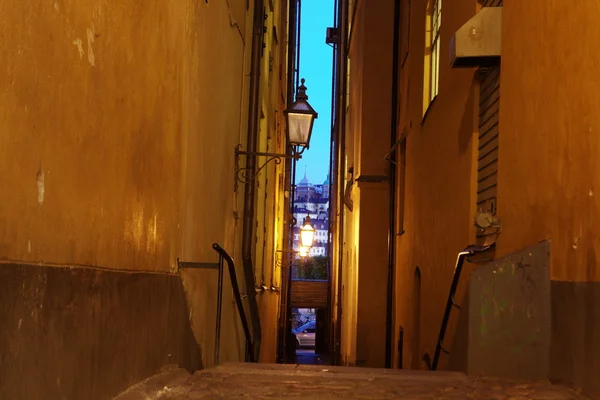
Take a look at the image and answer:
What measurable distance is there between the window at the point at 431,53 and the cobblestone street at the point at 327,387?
534 centimetres

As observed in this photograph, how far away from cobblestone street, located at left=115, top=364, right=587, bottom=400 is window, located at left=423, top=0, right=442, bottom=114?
17.5ft

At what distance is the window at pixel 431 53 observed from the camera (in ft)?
30.5

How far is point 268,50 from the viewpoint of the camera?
42.2 feet

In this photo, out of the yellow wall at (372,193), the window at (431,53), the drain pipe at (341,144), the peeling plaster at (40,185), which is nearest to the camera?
the peeling plaster at (40,185)

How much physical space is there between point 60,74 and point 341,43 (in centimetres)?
2300

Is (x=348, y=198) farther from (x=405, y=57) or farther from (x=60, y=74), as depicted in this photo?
(x=60, y=74)

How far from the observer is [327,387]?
4.46m

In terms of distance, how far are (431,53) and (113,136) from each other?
23.8 feet

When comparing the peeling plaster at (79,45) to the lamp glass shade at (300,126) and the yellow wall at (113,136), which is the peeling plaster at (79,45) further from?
the lamp glass shade at (300,126)

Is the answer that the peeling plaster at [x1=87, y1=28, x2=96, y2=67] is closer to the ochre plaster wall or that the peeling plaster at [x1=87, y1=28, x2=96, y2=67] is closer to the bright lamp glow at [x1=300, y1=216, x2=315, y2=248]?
the ochre plaster wall

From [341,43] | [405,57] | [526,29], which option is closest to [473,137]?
[526,29]

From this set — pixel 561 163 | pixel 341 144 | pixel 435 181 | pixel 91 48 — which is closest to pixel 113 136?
pixel 91 48

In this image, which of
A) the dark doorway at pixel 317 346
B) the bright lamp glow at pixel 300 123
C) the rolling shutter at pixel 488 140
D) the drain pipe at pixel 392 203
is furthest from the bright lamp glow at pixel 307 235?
the rolling shutter at pixel 488 140

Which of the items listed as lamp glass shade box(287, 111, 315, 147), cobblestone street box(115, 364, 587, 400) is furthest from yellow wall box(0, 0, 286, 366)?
lamp glass shade box(287, 111, 315, 147)
